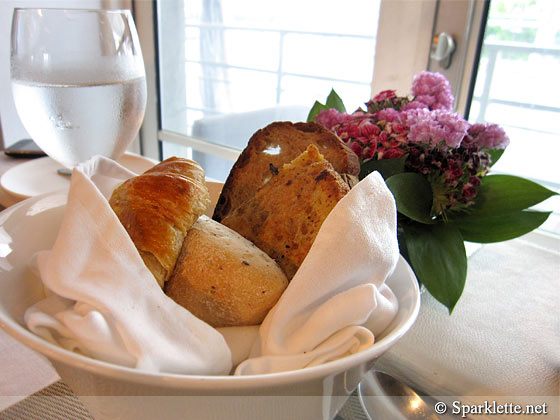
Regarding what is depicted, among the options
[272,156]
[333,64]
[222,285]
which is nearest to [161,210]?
[222,285]

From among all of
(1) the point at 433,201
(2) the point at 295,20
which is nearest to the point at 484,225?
(1) the point at 433,201

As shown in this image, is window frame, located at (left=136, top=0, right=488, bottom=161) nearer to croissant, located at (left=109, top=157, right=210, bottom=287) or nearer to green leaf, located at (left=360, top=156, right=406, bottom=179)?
green leaf, located at (left=360, top=156, right=406, bottom=179)

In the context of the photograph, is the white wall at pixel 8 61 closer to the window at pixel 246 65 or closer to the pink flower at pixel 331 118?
the window at pixel 246 65

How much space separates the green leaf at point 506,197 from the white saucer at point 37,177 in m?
A: 0.49

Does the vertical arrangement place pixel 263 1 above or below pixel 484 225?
above

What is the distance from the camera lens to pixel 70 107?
1.89 feet

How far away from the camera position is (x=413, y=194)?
0.53 m

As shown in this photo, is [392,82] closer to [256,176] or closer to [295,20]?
[295,20]

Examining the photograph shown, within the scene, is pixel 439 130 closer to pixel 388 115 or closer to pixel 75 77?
pixel 388 115

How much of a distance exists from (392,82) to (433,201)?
588 millimetres

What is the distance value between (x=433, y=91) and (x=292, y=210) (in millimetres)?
368

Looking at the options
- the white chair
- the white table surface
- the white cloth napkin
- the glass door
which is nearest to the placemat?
the white table surface

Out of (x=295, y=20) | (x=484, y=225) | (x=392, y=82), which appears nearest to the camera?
(x=484, y=225)

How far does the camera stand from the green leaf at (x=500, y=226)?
575 mm
